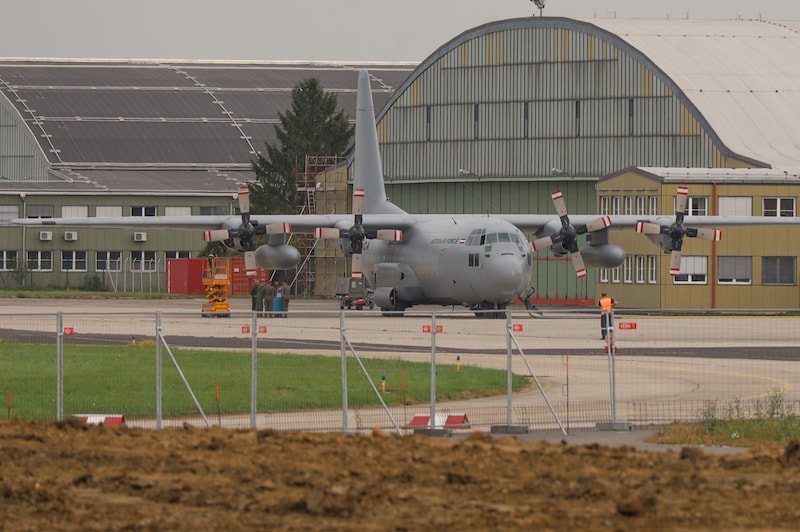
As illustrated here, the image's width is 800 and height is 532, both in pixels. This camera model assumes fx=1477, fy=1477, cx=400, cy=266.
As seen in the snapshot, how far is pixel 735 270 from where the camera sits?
62375 millimetres

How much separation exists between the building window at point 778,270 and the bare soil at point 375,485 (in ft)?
152

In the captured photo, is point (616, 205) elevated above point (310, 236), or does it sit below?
above

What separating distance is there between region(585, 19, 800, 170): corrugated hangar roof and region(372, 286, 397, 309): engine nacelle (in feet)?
69.3

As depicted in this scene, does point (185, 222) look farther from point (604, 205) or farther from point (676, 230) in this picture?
point (604, 205)

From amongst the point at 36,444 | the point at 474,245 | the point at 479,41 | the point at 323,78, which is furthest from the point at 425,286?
the point at 323,78

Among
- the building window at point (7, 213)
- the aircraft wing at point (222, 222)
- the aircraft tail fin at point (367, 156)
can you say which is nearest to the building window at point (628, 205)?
the aircraft tail fin at point (367, 156)

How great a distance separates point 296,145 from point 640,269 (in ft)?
117

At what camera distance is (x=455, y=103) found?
80.7 meters

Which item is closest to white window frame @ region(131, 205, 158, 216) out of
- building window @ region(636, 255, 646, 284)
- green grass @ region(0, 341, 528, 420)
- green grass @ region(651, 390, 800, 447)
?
building window @ region(636, 255, 646, 284)

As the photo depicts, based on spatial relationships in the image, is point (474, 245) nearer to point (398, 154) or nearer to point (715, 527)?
point (398, 154)

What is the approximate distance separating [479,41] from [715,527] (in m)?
69.5

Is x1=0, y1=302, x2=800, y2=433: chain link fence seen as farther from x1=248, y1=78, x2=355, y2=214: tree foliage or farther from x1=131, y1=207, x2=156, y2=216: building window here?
x1=248, y1=78, x2=355, y2=214: tree foliage

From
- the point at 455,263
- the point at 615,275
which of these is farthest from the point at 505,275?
the point at 615,275

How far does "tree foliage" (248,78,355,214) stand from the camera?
94562mm
